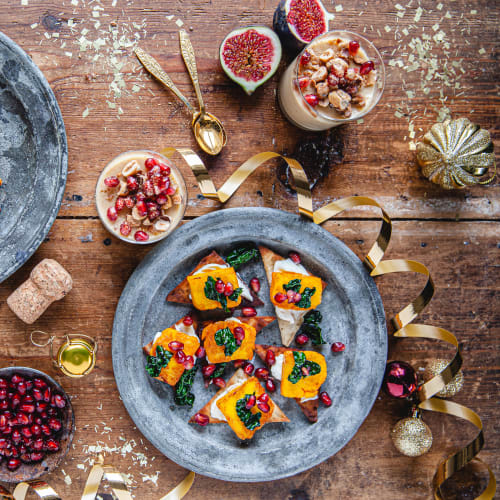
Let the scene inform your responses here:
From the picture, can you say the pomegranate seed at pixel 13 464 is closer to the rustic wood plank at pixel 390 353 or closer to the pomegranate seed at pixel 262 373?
the rustic wood plank at pixel 390 353

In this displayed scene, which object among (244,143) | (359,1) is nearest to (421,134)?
(359,1)

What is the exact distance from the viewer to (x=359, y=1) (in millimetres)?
2410

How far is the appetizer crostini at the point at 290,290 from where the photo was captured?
7.48 ft

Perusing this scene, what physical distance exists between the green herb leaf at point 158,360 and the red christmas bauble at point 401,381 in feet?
3.86

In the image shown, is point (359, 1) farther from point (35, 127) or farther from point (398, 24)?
point (35, 127)

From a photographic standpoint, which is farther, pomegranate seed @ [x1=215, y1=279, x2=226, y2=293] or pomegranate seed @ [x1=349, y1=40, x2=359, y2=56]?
pomegranate seed @ [x1=215, y1=279, x2=226, y2=293]

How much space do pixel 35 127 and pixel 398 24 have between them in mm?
1984

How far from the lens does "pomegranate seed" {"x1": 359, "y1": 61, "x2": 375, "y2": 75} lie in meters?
2.14

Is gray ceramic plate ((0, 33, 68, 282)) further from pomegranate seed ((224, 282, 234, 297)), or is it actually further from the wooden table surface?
pomegranate seed ((224, 282, 234, 297))

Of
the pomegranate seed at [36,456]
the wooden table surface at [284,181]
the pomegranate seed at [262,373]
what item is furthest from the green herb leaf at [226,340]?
the pomegranate seed at [36,456]

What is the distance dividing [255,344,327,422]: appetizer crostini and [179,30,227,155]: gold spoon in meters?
1.13

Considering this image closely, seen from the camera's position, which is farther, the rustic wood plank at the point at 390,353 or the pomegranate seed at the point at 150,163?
the rustic wood plank at the point at 390,353

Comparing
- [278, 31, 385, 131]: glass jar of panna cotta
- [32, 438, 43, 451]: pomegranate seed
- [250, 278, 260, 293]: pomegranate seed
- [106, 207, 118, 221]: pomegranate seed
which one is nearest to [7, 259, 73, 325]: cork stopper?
[106, 207, 118, 221]: pomegranate seed

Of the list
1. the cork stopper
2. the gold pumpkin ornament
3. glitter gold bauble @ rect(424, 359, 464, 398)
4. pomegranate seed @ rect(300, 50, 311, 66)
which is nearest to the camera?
pomegranate seed @ rect(300, 50, 311, 66)
